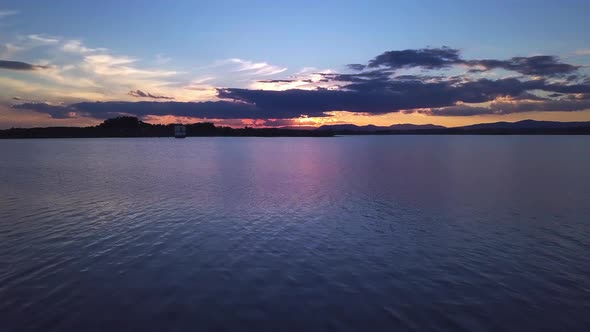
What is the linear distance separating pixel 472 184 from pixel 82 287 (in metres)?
44.9

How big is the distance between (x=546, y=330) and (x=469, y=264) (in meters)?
5.83

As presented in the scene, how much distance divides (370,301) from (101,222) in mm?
20839

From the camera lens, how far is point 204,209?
3023cm

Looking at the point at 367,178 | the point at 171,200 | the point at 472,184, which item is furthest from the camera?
the point at 367,178

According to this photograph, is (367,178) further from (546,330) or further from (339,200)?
(546,330)

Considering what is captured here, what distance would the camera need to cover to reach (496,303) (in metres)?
13.4

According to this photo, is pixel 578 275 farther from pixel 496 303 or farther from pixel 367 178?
pixel 367 178

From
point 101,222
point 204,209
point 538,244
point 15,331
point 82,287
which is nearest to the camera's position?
point 15,331

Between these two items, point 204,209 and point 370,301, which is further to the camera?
point 204,209

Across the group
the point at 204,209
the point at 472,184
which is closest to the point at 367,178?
the point at 472,184

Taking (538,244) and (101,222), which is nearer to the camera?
(538,244)

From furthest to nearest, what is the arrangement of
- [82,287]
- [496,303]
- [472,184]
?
[472,184] → [82,287] → [496,303]

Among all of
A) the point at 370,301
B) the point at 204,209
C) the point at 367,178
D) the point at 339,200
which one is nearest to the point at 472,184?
the point at 367,178

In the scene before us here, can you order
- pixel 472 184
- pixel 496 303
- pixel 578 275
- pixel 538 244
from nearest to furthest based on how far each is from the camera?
pixel 496 303 < pixel 578 275 < pixel 538 244 < pixel 472 184
